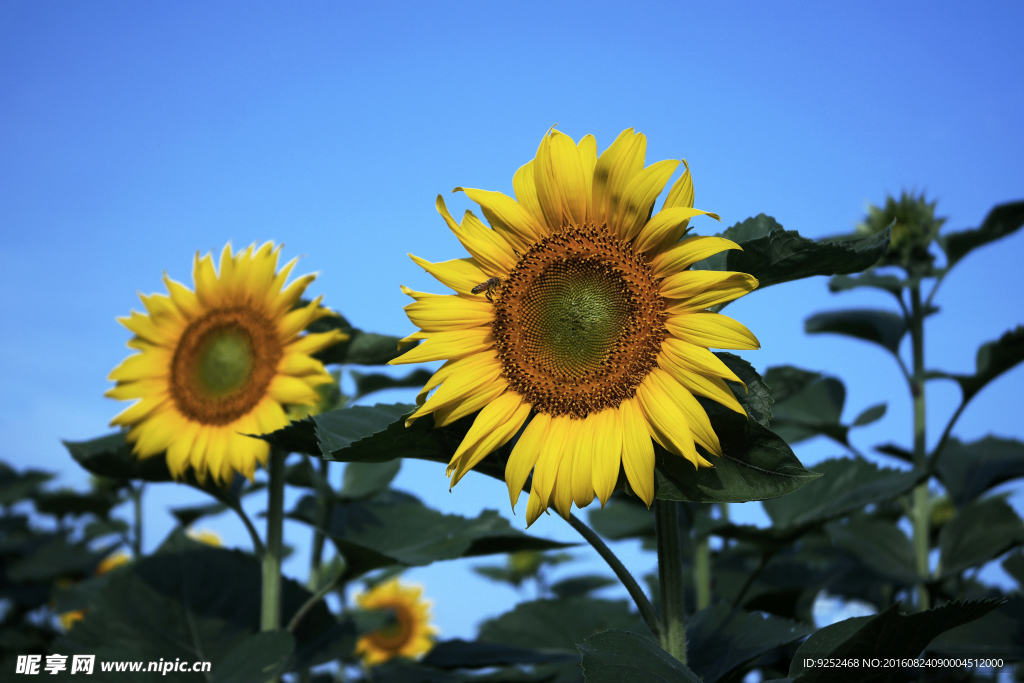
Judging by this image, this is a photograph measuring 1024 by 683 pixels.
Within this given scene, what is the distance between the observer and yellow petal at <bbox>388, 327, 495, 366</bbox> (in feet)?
5.86

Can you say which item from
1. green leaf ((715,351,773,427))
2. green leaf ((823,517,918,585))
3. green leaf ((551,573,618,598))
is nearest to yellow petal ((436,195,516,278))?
green leaf ((715,351,773,427))

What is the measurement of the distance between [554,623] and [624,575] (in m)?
1.41

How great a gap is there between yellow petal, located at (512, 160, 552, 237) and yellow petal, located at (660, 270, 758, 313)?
32 cm

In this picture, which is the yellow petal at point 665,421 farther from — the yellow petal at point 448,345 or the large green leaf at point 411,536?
the large green leaf at point 411,536

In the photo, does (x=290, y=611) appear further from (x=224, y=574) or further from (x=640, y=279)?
(x=640, y=279)

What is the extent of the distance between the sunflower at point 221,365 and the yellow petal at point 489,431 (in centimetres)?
104

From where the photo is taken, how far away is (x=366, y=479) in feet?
11.7

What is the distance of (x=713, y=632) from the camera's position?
2.06 metres

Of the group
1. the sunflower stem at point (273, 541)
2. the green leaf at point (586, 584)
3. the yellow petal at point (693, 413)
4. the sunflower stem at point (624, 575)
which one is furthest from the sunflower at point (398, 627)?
the yellow petal at point (693, 413)

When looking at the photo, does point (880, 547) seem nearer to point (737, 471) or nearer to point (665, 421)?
point (737, 471)

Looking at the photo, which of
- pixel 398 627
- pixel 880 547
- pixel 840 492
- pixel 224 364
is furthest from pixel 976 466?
pixel 398 627

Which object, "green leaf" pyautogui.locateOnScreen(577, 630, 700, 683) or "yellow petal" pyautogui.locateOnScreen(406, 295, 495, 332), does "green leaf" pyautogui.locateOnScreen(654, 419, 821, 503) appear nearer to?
"green leaf" pyautogui.locateOnScreen(577, 630, 700, 683)

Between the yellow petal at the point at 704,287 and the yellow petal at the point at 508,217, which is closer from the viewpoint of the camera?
the yellow petal at the point at 704,287

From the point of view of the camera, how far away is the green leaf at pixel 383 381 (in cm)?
333
